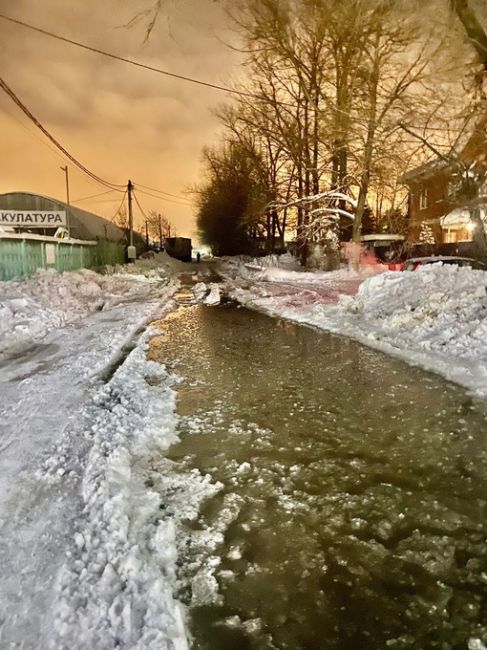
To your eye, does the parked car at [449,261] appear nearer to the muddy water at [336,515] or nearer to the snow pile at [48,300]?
the snow pile at [48,300]

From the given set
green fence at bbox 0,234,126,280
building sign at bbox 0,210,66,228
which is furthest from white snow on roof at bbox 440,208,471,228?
building sign at bbox 0,210,66,228

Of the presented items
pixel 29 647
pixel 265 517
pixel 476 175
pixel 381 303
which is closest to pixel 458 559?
pixel 265 517

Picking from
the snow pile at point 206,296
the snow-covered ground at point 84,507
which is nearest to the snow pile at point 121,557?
the snow-covered ground at point 84,507

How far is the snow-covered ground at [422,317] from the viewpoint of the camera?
785 centimetres

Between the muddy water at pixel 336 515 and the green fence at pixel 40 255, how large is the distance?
1333 cm

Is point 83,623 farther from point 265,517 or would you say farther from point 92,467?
point 92,467

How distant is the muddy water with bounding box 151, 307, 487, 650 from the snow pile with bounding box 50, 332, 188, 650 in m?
0.16

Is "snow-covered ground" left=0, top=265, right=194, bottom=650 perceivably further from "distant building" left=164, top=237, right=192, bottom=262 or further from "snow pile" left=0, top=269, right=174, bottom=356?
"distant building" left=164, top=237, right=192, bottom=262

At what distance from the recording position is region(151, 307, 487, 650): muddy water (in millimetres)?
2447

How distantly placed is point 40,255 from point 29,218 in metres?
7.18

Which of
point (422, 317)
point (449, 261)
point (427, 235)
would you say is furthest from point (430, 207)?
point (422, 317)

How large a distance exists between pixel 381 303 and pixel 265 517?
1029 centimetres

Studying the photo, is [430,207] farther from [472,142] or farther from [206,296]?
[472,142]

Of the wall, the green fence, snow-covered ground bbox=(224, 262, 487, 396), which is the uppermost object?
the wall
